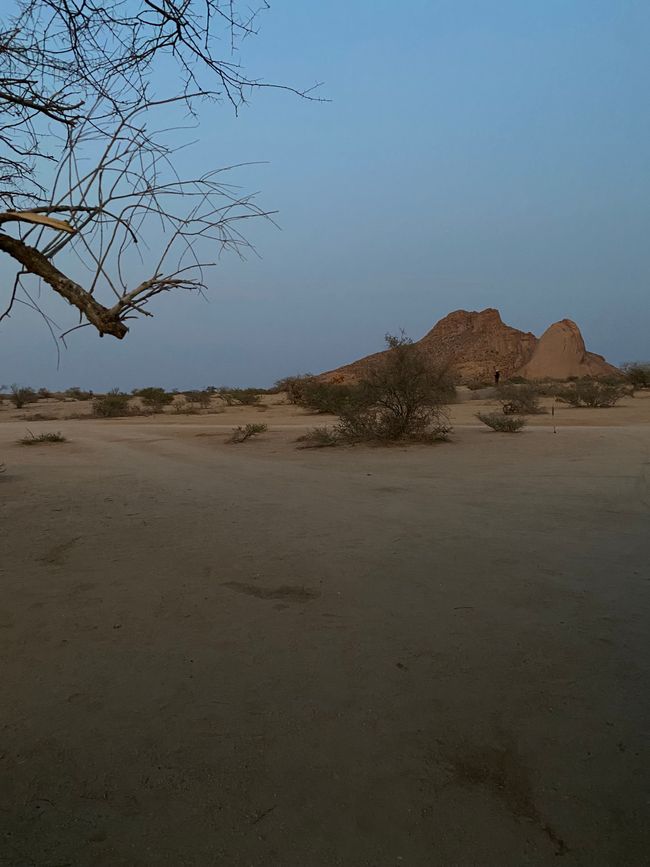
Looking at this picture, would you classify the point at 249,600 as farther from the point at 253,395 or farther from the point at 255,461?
the point at 253,395

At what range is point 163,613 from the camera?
3.07 metres

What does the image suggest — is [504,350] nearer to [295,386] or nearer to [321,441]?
[295,386]

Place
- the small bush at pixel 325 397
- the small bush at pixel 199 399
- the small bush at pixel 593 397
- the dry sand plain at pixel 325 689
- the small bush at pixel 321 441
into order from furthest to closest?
1. the small bush at pixel 199 399
2. the small bush at pixel 593 397
3. the small bush at pixel 325 397
4. the small bush at pixel 321 441
5. the dry sand plain at pixel 325 689

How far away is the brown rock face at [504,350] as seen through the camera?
51.4 m

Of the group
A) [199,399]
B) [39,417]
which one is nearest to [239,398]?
[199,399]

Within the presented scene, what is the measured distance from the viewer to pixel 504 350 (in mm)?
55031

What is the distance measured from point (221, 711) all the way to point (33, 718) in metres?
0.68

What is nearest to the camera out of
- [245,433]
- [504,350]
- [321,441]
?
[321,441]

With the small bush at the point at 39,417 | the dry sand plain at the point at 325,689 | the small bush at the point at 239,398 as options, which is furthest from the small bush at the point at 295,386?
the dry sand plain at the point at 325,689

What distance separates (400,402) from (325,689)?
10.3 meters

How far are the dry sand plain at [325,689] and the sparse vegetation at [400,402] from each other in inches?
277

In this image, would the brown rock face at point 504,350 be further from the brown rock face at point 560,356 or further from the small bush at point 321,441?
the small bush at point 321,441

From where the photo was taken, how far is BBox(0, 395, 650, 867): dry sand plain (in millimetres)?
1608

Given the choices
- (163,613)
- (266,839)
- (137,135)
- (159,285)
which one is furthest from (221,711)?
(137,135)
